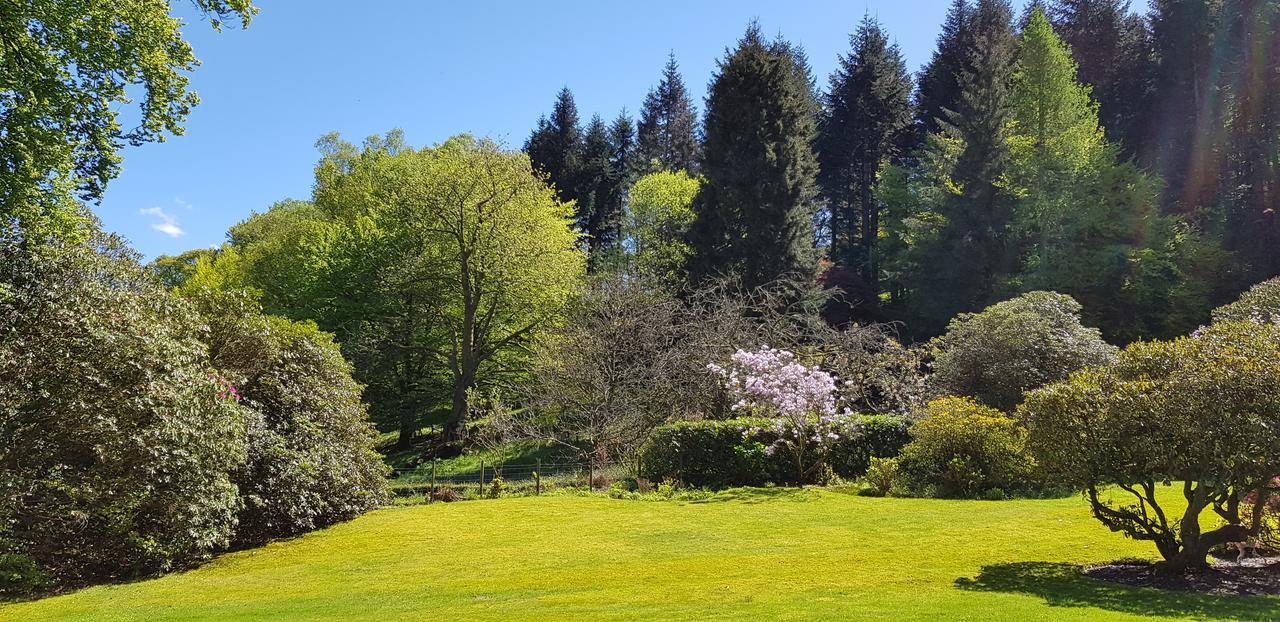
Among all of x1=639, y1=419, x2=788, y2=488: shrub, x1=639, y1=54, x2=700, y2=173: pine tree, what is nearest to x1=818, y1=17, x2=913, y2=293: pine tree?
x1=639, y1=54, x2=700, y2=173: pine tree

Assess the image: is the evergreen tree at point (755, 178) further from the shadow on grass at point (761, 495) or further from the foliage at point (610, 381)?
the shadow on grass at point (761, 495)

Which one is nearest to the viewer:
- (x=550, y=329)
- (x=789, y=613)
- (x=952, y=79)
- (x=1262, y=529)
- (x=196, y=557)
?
(x=789, y=613)

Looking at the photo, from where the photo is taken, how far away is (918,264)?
34.3 m

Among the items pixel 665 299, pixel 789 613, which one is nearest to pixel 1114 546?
pixel 789 613

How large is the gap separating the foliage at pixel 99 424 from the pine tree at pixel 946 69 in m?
40.2

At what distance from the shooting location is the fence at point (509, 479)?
740 inches

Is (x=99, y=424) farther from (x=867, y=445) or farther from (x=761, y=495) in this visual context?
(x=867, y=445)

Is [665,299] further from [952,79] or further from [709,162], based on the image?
[952,79]

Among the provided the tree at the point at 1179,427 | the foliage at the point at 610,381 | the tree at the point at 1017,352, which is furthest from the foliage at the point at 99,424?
the tree at the point at 1017,352

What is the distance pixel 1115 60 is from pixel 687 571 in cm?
4285

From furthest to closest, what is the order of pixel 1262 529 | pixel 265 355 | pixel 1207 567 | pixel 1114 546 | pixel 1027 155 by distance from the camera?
pixel 1027 155
pixel 265 355
pixel 1114 546
pixel 1262 529
pixel 1207 567

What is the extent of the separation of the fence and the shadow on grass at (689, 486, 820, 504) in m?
3.65

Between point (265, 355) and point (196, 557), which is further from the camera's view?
point (265, 355)

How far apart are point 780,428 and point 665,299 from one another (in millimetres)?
9560
